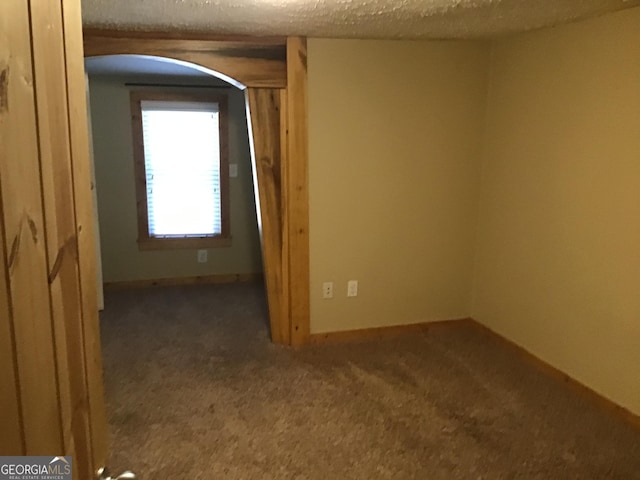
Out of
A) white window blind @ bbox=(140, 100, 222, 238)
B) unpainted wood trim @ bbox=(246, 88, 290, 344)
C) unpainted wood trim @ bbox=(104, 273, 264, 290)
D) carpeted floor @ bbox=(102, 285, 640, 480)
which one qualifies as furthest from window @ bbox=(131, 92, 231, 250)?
unpainted wood trim @ bbox=(246, 88, 290, 344)

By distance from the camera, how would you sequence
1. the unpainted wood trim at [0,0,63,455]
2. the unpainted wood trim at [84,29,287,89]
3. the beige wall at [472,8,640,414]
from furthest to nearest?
the unpainted wood trim at [84,29,287,89] < the beige wall at [472,8,640,414] < the unpainted wood trim at [0,0,63,455]

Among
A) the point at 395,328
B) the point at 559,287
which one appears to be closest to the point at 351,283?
the point at 395,328

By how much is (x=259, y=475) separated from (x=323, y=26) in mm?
2361

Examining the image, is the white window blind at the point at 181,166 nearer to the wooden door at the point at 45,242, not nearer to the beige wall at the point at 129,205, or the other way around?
the beige wall at the point at 129,205

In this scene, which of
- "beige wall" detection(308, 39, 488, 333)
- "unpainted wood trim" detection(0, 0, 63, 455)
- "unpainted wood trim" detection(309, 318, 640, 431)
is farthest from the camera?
"beige wall" detection(308, 39, 488, 333)

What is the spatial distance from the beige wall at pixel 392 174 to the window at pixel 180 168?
1.92 meters

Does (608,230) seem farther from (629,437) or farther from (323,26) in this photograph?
(323,26)

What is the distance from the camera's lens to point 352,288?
4.01 meters

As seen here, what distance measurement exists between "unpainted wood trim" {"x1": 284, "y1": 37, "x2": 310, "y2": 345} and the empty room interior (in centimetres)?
4

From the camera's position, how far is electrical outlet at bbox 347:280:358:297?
400 cm

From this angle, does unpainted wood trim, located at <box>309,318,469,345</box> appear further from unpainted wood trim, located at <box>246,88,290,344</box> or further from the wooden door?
the wooden door

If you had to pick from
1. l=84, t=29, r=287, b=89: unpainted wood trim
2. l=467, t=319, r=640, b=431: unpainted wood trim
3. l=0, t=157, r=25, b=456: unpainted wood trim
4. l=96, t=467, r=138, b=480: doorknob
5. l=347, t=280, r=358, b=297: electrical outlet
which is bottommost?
l=467, t=319, r=640, b=431: unpainted wood trim

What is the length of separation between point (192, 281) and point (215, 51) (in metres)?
2.66

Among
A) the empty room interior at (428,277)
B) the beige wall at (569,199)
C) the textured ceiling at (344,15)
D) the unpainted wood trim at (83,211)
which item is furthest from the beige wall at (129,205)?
the unpainted wood trim at (83,211)
